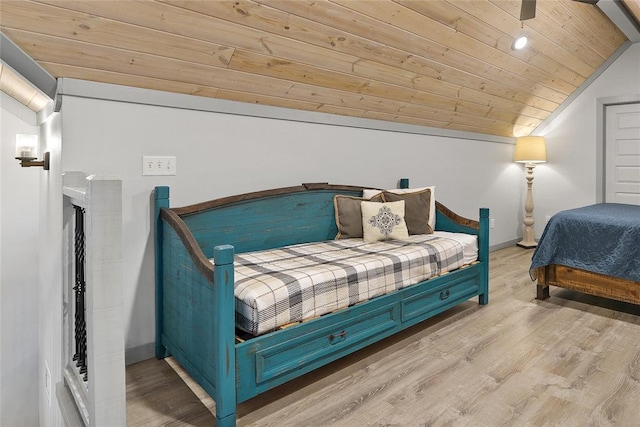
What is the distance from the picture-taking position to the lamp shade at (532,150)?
4922 millimetres

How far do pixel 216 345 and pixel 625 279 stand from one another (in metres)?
2.79

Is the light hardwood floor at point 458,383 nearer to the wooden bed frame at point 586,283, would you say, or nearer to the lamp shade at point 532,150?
the wooden bed frame at point 586,283

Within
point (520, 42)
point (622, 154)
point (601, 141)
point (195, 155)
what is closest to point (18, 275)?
point (195, 155)

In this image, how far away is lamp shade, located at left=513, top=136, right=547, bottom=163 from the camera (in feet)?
16.1

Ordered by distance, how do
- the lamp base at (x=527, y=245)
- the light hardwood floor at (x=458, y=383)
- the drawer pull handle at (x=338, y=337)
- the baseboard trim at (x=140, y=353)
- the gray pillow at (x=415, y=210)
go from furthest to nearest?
the lamp base at (x=527, y=245)
the gray pillow at (x=415, y=210)
the baseboard trim at (x=140, y=353)
the drawer pull handle at (x=338, y=337)
the light hardwood floor at (x=458, y=383)

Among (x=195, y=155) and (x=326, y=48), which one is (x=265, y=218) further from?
(x=326, y=48)

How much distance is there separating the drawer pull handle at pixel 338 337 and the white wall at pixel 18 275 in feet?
8.38

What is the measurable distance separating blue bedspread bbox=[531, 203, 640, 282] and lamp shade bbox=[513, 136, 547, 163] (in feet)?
5.83

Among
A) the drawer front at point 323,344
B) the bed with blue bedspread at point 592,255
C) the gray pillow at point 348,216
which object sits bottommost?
the drawer front at point 323,344

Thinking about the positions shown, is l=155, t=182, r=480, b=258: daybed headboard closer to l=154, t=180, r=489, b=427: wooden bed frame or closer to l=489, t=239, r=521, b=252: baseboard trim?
l=154, t=180, r=489, b=427: wooden bed frame

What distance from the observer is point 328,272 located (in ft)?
6.51

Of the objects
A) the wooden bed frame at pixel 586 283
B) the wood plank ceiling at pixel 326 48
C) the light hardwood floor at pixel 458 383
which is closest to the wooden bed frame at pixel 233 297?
the light hardwood floor at pixel 458 383

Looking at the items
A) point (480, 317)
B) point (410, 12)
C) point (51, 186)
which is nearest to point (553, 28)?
point (410, 12)

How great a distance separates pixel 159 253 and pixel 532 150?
4.58 metres
